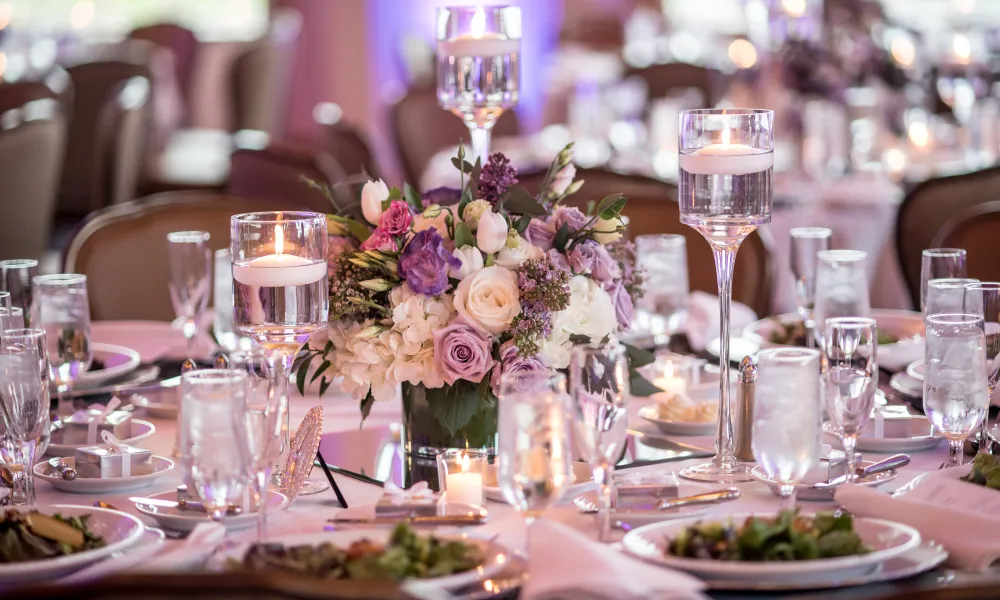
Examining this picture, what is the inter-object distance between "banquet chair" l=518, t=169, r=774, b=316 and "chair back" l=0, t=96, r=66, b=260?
8.07 feet

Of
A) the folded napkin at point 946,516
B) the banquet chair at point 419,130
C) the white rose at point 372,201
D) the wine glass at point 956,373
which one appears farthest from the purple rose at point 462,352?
the banquet chair at point 419,130

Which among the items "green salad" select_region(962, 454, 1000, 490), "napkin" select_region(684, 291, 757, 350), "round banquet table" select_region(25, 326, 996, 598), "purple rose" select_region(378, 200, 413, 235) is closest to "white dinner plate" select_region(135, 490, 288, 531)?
"round banquet table" select_region(25, 326, 996, 598)

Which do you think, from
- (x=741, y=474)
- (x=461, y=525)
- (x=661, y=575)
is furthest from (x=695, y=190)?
(x=661, y=575)

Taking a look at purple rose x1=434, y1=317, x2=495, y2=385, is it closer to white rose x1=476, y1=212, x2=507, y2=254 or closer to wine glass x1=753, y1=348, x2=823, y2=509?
white rose x1=476, y1=212, x2=507, y2=254

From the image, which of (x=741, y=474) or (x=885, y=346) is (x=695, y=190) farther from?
(x=885, y=346)

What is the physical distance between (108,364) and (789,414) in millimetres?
1386

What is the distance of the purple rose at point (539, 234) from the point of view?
5.71ft

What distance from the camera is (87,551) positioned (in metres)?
1.35

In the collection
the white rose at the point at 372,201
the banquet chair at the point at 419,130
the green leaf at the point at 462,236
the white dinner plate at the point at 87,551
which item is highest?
the banquet chair at the point at 419,130

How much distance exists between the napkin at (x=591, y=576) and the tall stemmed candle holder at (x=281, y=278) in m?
0.50

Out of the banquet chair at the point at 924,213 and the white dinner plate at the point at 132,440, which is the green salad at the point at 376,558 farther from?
the banquet chair at the point at 924,213

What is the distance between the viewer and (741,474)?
1.71 m

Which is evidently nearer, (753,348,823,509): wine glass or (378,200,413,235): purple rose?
(753,348,823,509): wine glass

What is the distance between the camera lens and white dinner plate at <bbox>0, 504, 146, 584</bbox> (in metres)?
1.31
